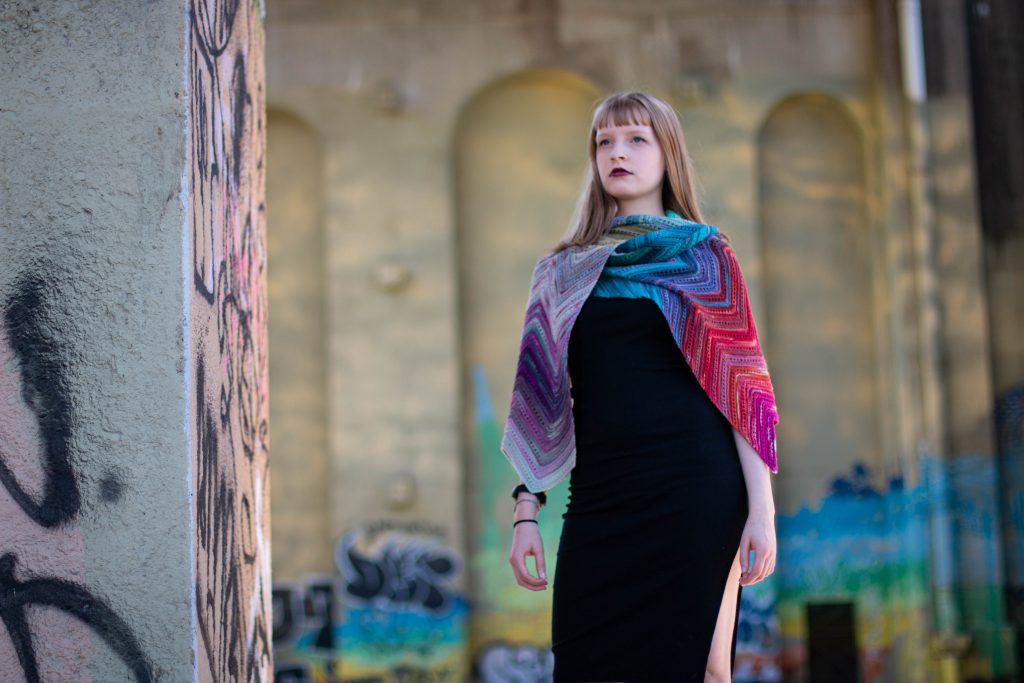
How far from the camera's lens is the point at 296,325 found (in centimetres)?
885

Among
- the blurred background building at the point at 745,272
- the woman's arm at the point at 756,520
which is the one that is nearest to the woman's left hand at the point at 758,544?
the woman's arm at the point at 756,520

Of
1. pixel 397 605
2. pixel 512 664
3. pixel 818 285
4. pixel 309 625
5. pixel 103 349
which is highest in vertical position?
pixel 818 285

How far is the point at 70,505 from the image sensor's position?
2566 millimetres

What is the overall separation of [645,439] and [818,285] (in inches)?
246

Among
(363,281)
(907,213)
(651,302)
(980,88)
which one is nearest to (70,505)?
(651,302)

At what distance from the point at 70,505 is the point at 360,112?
643cm

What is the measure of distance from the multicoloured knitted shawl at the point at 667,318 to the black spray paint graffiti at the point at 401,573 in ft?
17.7

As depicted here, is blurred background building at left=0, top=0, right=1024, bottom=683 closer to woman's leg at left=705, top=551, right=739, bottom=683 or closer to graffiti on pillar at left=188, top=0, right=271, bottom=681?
graffiti on pillar at left=188, top=0, right=271, bottom=681

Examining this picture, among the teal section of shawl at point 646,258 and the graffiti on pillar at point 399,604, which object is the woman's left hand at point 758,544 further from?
the graffiti on pillar at point 399,604

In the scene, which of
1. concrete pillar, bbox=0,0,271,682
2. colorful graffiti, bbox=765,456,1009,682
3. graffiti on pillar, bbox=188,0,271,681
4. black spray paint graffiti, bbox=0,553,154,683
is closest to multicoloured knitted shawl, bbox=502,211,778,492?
graffiti on pillar, bbox=188,0,271,681

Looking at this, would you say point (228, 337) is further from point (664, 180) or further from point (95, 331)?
point (664, 180)

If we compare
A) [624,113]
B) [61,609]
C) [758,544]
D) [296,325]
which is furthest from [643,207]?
[296,325]

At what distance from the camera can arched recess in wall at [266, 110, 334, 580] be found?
343 inches

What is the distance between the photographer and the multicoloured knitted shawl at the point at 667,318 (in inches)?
118
